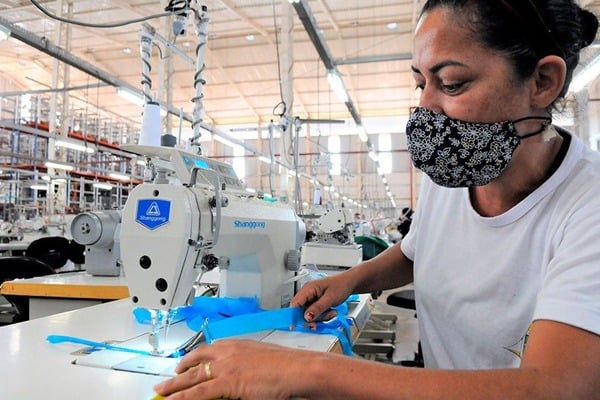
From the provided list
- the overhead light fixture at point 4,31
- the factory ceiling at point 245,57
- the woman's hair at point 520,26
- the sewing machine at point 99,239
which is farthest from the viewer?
the factory ceiling at point 245,57

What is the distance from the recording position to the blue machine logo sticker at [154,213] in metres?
1.09

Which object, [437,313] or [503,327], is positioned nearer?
[503,327]

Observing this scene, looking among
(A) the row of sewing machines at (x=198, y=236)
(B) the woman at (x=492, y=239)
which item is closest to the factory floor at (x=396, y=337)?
(A) the row of sewing machines at (x=198, y=236)

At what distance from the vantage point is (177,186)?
113 cm

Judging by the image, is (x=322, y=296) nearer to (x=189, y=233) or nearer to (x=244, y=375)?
(x=189, y=233)

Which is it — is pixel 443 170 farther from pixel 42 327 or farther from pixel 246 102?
pixel 246 102

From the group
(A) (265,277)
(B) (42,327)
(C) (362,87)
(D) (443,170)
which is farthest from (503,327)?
(C) (362,87)

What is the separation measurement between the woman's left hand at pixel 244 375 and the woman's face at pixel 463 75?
0.54m

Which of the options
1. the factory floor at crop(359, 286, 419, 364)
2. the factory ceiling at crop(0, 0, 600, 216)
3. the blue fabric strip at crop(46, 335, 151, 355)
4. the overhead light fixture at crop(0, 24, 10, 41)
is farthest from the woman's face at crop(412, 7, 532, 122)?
the factory ceiling at crop(0, 0, 600, 216)

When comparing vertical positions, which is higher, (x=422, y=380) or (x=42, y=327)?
(x=422, y=380)

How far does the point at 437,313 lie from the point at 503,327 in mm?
198

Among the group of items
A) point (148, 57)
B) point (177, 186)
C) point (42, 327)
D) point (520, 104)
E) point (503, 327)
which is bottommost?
point (42, 327)

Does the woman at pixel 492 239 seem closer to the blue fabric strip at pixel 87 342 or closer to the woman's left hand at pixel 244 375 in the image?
the woman's left hand at pixel 244 375

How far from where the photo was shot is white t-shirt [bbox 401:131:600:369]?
675 millimetres
